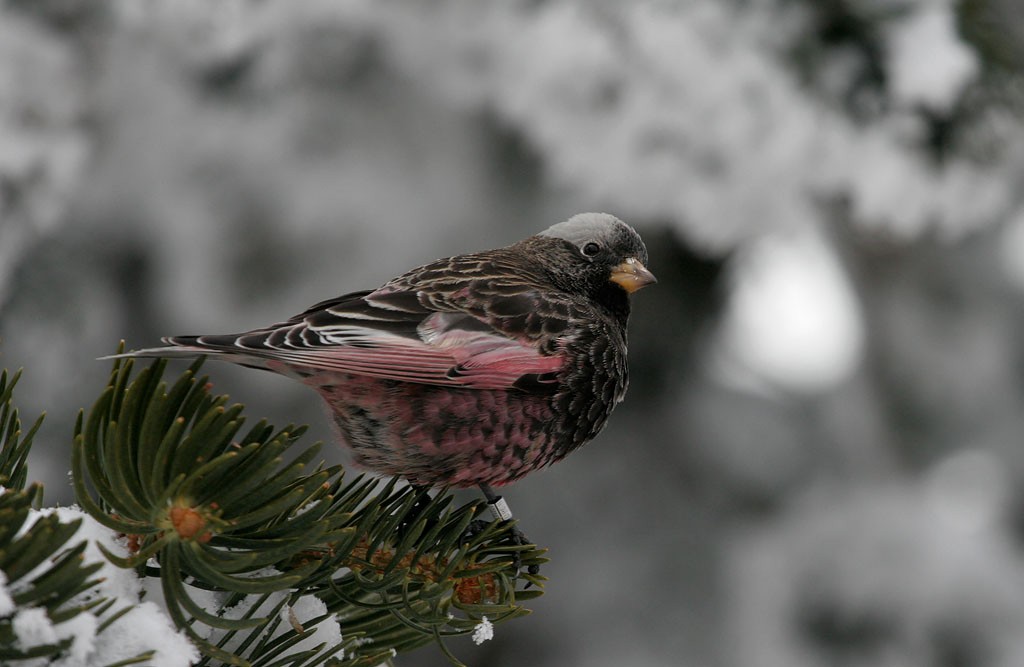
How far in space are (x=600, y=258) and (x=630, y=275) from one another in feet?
0.32

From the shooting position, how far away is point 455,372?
1862 mm

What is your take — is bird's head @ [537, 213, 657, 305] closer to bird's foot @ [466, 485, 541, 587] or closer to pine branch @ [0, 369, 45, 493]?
bird's foot @ [466, 485, 541, 587]

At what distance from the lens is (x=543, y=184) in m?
2.92

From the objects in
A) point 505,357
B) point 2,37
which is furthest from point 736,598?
point 2,37

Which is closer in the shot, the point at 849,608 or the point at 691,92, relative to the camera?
the point at 691,92

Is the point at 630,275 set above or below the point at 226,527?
above

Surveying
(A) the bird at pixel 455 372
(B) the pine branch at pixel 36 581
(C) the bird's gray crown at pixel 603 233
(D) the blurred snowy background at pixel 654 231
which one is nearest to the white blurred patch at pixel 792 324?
(D) the blurred snowy background at pixel 654 231

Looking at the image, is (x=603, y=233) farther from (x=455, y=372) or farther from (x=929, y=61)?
(x=929, y=61)

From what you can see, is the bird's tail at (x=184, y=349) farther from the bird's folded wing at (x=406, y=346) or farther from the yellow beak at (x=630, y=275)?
the yellow beak at (x=630, y=275)

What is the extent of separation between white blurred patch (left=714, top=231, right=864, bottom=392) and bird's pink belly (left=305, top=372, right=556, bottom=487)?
1.29 metres

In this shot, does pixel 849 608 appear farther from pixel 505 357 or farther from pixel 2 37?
pixel 2 37

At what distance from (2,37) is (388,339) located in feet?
4.37

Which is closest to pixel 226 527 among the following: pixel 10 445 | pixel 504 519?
pixel 10 445

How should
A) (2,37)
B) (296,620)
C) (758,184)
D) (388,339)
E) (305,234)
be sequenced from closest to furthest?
(296,620)
(388,339)
(2,37)
(758,184)
(305,234)
